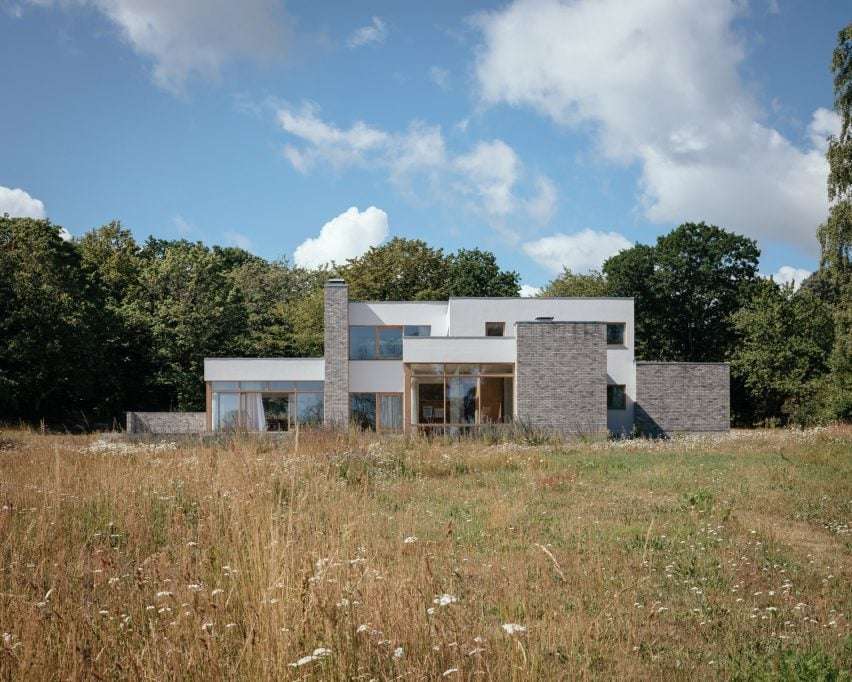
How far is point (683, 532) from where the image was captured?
8.08 m

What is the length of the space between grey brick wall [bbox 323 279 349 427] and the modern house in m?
0.04

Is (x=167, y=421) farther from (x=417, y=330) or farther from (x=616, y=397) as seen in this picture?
(x=616, y=397)

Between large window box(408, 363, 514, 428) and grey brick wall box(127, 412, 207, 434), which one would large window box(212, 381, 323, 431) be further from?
large window box(408, 363, 514, 428)

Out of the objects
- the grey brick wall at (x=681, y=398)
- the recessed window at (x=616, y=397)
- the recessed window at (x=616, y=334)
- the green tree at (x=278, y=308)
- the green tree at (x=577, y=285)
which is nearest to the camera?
the grey brick wall at (x=681, y=398)

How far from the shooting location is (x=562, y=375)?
2575 centimetres

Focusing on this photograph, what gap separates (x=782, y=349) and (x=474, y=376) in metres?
18.2

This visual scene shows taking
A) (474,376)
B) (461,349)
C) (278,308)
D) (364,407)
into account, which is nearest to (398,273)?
(278,308)

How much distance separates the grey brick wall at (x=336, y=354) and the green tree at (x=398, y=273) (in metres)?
12.9

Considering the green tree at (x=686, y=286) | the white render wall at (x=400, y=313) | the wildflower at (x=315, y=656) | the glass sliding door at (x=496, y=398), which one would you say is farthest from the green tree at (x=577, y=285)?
the wildflower at (x=315, y=656)

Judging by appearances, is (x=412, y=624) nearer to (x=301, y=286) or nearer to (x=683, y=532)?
(x=683, y=532)

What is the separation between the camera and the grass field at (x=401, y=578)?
3.59 metres

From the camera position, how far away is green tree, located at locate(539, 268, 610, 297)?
47.2 meters

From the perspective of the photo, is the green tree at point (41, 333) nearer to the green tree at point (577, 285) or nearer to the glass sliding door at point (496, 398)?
the glass sliding door at point (496, 398)

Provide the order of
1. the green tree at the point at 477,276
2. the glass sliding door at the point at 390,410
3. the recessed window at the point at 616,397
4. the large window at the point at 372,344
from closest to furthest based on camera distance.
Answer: the recessed window at the point at 616,397 < the glass sliding door at the point at 390,410 < the large window at the point at 372,344 < the green tree at the point at 477,276
